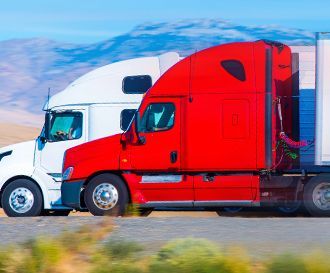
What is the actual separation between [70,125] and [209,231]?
6.13 m

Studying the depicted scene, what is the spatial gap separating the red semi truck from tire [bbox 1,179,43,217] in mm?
1550

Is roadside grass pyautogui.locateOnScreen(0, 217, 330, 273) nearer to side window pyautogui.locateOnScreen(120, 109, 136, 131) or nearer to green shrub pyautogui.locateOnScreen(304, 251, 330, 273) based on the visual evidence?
green shrub pyautogui.locateOnScreen(304, 251, 330, 273)

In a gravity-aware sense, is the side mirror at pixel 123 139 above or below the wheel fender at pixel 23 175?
above

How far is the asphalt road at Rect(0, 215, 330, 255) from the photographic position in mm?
11789

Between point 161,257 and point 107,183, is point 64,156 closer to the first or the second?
point 107,183

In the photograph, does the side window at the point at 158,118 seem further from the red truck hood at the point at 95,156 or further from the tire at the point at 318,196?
the tire at the point at 318,196

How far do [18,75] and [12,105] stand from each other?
91.1 feet

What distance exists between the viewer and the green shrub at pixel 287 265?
30.1 feet

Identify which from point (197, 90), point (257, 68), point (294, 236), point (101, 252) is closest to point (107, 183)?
point (197, 90)

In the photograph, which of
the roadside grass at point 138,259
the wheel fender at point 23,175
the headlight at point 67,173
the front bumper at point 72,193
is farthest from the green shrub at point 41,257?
the wheel fender at point 23,175

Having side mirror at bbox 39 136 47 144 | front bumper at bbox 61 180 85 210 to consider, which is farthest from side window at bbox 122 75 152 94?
front bumper at bbox 61 180 85 210

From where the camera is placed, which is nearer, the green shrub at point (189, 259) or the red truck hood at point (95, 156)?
the green shrub at point (189, 259)

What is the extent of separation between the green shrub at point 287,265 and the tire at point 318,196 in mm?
7498

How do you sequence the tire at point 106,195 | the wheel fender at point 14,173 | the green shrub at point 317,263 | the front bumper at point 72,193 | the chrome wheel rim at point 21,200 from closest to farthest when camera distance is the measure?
the green shrub at point 317,263 < the tire at point 106,195 < the front bumper at point 72,193 < the chrome wheel rim at point 21,200 < the wheel fender at point 14,173
